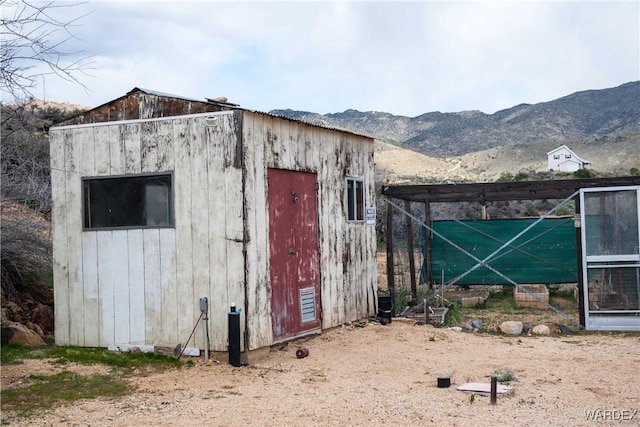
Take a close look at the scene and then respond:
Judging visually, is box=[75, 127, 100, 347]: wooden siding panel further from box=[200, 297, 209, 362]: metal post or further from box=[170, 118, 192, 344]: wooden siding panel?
box=[200, 297, 209, 362]: metal post

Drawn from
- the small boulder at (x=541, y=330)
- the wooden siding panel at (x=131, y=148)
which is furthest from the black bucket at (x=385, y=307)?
the wooden siding panel at (x=131, y=148)

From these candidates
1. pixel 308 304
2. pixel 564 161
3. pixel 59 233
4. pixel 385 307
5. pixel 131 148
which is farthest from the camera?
pixel 564 161

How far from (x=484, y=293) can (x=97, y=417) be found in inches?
443

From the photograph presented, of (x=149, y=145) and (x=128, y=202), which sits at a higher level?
Result: (x=149, y=145)

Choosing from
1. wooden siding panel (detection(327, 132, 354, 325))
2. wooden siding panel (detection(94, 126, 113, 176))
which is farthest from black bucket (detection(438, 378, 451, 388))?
wooden siding panel (detection(94, 126, 113, 176))

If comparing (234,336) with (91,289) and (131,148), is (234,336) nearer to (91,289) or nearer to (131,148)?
(91,289)

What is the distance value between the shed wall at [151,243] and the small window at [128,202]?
4.6 inches

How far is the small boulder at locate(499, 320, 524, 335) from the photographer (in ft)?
40.0

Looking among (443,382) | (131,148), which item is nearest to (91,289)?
(131,148)

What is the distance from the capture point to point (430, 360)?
32.3 feet

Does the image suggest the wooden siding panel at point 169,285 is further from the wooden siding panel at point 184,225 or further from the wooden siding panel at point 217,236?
the wooden siding panel at point 217,236

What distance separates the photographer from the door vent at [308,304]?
11.0 meters

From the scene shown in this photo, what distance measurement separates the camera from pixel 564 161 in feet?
188

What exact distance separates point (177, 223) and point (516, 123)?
87.9 m
